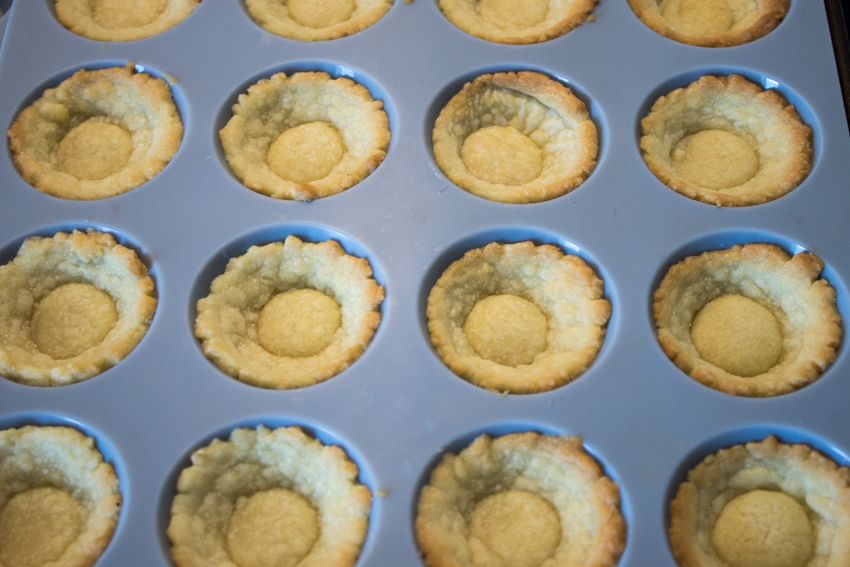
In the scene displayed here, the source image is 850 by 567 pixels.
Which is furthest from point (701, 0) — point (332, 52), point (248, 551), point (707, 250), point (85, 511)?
point (85, 511)

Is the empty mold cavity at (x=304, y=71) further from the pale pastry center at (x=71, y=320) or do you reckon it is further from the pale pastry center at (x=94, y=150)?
the pale pastry center at (x=71, y=320)

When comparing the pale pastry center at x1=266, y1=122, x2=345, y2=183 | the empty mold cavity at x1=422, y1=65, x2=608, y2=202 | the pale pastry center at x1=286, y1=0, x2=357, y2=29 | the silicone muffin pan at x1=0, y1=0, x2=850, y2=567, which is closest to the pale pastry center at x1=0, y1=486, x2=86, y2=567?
the silicone muffin pan at x1=0, y1=0, x2=850, y2=567

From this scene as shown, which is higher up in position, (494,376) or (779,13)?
(779,13)

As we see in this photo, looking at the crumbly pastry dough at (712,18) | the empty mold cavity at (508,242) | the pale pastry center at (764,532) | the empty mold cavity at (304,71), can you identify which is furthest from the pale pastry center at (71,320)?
the crumbly pastry dough at (712,18)

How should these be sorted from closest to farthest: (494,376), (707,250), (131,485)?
(131,485)
(494,376)
(707,250)

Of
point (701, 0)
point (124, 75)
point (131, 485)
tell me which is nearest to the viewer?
point (131, 485)

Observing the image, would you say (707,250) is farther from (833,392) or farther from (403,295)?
(403,295)
